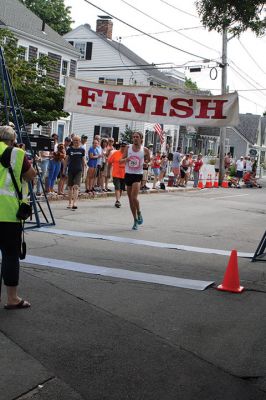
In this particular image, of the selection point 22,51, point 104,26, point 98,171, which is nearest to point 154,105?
point 98,171

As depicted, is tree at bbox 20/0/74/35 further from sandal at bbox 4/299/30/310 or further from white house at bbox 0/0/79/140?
sandal at bbox 4/299/30/310

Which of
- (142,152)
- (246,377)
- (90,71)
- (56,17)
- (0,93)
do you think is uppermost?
(56,17)

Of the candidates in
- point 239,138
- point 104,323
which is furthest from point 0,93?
point 239,138

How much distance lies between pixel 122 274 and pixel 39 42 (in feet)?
101

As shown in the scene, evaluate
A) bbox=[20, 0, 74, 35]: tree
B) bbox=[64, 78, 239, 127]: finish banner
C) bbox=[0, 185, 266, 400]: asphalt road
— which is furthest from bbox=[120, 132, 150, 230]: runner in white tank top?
bbox=[20, 0, 74, 35]: tree

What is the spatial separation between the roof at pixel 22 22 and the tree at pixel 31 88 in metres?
6.23

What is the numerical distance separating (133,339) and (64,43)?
3680cm

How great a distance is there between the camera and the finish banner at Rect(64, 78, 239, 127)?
10.6 meters

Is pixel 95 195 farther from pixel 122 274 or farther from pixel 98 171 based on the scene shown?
pixel 122 274

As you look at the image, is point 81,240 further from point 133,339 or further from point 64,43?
point 64,43

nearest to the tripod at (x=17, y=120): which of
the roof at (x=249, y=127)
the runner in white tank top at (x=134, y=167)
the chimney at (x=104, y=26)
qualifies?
the runner in white tank top at (x=134, y=167)

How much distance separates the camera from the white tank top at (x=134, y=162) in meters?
11.9

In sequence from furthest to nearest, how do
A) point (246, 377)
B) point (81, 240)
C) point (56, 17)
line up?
point (56, 17) < point (81, 240) < point (246, 377)

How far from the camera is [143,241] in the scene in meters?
10.6
